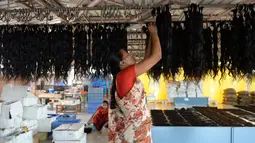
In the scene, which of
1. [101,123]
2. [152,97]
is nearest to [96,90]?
[152,97]

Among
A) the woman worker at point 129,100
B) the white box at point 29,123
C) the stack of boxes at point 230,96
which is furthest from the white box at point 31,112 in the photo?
the stack of boxes at point 230,96

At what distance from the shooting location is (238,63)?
6.85 feet

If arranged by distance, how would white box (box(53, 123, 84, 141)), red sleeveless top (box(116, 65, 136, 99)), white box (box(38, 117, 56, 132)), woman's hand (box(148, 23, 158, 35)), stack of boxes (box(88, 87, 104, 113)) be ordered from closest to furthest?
red sleeveless top (box(116, 65, 136, 99)), woman's hand (box(148, 23, 158, 35)), white box (box(53, 123, 84, 141)), white box (box(38, 117, 56, 132)), stack of boxes (box(88, 87, 104, 113))

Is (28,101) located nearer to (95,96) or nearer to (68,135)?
(68,135)

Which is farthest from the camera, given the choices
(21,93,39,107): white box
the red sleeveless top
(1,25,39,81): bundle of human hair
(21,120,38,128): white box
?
(21,93,39,107): white box

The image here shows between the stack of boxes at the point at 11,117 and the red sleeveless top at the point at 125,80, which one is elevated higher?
the red sleeveless top at the point at 125,80

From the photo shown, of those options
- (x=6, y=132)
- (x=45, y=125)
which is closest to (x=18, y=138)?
(x=6, y=132)

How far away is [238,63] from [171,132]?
1.28m

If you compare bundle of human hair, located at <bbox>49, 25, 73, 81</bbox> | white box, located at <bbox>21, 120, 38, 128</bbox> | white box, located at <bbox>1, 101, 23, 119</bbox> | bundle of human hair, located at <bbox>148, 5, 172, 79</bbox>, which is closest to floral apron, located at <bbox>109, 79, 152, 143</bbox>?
bundle of human hair, located at <bbox>148, 5, 172, 79</bbox>

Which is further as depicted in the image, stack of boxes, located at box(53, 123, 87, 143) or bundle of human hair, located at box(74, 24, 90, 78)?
stack of boxes, located at box(53, 123, 87, 143)

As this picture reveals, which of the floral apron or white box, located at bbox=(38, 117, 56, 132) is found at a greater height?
the floral apron

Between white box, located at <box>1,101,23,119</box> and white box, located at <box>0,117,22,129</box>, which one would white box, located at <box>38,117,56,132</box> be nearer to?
white box, located at <box>0,117,22,129</box>

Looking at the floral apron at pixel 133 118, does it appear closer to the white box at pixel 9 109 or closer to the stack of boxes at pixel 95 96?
the white box at pixel 9 109

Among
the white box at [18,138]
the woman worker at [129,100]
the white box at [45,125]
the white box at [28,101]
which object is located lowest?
the white box at [45,125]
